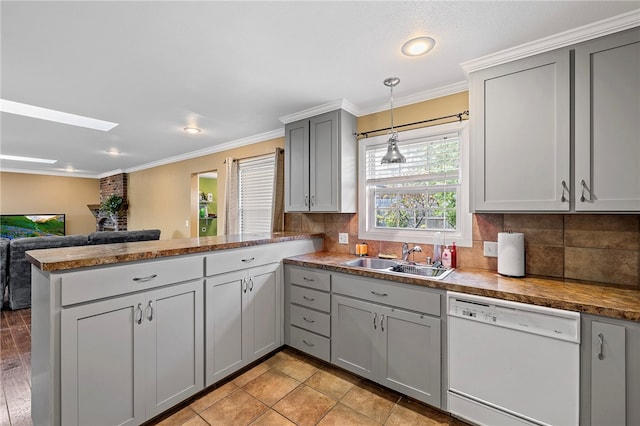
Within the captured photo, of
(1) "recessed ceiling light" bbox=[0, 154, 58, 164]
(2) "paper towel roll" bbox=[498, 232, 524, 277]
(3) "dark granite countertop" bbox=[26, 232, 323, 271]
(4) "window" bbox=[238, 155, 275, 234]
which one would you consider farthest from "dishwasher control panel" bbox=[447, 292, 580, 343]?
(1) "recessed ceiling light" bbox=[0, 154, 58, 164]

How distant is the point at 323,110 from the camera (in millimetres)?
2885

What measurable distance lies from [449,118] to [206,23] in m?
1.97

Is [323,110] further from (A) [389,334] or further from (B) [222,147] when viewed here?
(B) [222,147]

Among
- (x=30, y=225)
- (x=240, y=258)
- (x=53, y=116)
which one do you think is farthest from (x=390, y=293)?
(x=30, y=225)

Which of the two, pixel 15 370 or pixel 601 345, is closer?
pixel 601 345

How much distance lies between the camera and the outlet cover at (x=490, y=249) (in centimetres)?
223

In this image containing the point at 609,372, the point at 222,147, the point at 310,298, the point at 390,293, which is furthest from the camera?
the point at 222,147

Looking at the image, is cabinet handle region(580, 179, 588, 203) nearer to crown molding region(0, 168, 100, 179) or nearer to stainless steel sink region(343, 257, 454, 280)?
stainless steel sink region(343, 257, 454, 280)

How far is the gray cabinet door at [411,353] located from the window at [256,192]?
2.37 metres

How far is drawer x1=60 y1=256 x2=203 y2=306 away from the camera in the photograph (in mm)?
1466

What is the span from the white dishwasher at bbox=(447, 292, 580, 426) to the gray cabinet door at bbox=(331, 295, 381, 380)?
561 millimetres

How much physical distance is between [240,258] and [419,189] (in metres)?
1.73

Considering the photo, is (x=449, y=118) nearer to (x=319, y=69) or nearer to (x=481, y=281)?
(x=319, y=69)

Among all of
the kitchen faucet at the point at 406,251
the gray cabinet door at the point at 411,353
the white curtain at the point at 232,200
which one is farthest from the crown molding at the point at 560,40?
the white curtain at the point at 232,200
